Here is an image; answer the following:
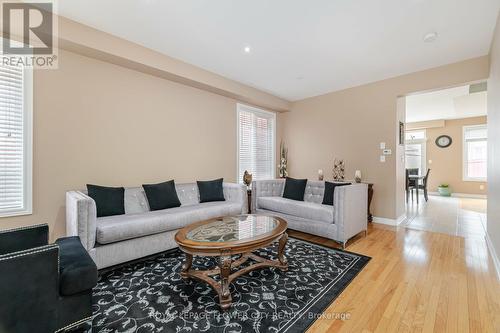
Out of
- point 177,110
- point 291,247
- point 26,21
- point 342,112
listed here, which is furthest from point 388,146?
point 26,21

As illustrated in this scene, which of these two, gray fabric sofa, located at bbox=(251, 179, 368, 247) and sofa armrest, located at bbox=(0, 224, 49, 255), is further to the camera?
gray fabric sofa, located at bbox=(251, 179, 368, 247)

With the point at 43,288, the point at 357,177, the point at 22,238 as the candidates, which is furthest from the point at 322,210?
the point at 22,238

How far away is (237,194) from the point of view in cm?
392

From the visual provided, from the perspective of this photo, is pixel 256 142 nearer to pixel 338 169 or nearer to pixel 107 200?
pixel 338 169

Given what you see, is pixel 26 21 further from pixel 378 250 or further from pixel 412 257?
pixel 412 257

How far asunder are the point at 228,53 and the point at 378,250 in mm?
3489

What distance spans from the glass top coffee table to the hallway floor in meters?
3.26

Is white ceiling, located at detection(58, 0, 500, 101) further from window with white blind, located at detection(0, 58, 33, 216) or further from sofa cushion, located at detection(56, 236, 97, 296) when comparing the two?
sofa cushion, located at detection(56, 236, 97, 296)

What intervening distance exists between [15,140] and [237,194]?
2889 mm

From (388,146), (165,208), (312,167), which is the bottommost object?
(165,208)

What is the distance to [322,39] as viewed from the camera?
2941mm

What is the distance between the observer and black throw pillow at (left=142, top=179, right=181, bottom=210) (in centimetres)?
320

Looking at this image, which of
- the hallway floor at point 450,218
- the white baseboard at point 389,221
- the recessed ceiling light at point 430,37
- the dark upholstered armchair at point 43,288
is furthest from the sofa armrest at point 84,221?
the hallway floor at point 450,218

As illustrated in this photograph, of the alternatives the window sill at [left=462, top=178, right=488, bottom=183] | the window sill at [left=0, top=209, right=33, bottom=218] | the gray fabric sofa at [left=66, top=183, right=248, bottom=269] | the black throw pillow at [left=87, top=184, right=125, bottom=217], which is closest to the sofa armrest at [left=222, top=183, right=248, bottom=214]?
the gray fabric sofa at [left=66, top=183, right=248, bottom=269]
